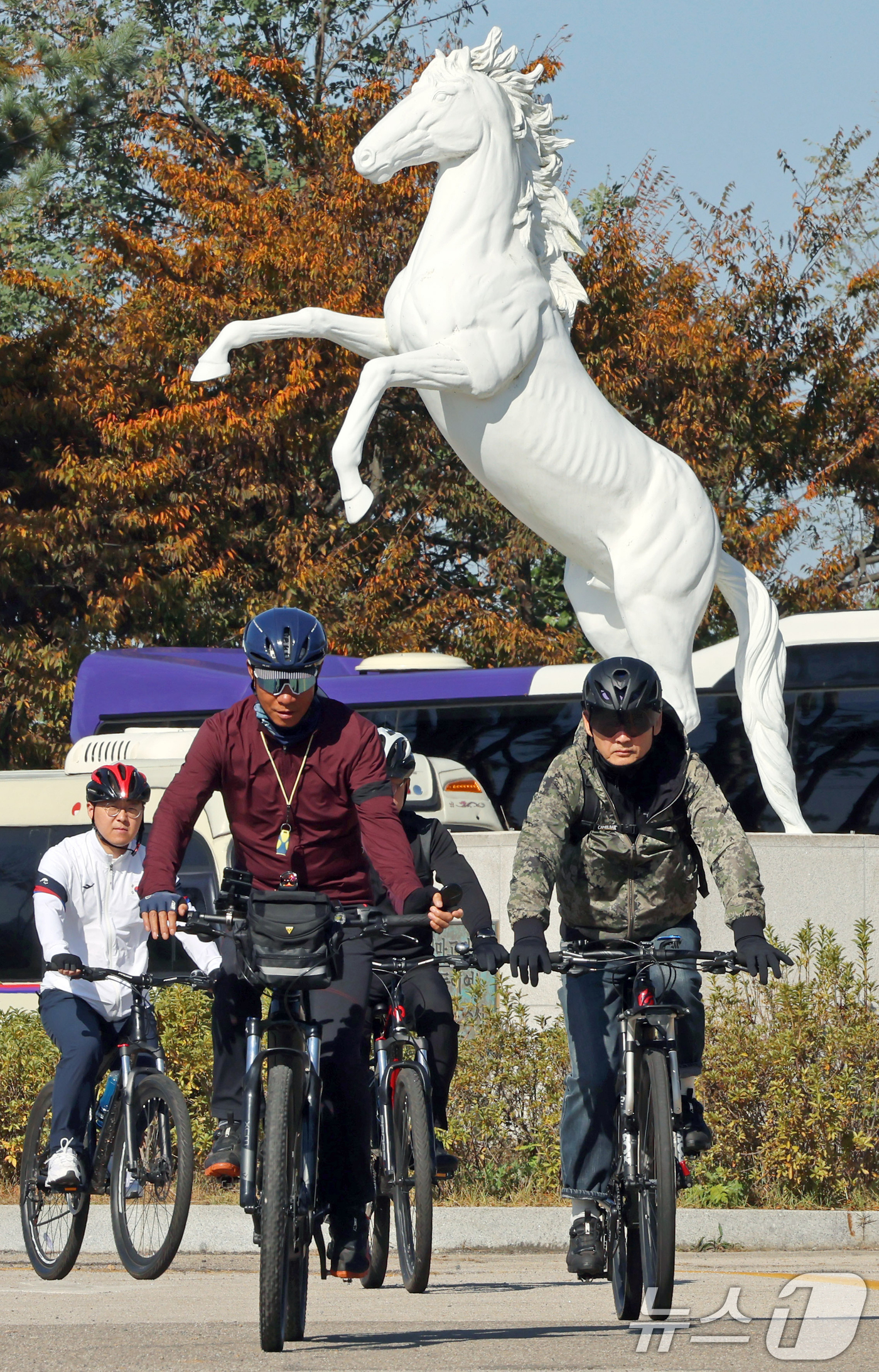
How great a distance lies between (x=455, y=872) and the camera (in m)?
7.89

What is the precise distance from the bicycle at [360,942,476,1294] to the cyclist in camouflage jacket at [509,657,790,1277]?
50 cm

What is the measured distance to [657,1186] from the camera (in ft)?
17.8

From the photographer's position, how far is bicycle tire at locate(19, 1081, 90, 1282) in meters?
7.58

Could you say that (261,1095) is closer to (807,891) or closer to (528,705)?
(807,891)

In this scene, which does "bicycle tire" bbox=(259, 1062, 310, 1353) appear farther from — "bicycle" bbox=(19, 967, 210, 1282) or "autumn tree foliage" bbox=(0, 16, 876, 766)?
"autumn tree foliage" bbox=(0, 16, 876, 766)

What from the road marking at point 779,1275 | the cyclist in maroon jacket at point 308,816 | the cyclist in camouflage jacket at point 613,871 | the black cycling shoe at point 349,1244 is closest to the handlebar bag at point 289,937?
the cyclist in maroon jacket at point 308,816

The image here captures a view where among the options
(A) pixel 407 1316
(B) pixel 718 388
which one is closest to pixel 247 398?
(B) pixel 718 388

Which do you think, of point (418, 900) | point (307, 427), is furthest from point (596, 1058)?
point (307, 427)

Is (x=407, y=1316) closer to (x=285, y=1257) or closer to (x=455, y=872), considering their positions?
(x=285, y=1257)

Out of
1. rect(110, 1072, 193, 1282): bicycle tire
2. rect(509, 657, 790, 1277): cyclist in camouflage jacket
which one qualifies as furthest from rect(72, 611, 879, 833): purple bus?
rect(509, 657, 790, 1277): cyclist in camouflage jacket

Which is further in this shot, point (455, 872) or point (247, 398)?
point (247, 398)

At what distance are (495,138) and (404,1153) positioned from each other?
689 centimetres

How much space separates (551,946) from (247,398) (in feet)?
39.6

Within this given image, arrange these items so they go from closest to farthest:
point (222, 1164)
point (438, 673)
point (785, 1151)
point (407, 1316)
Answer: point (222, 1164), point (407, 1316), point (785, 1151), point (438, 673)
